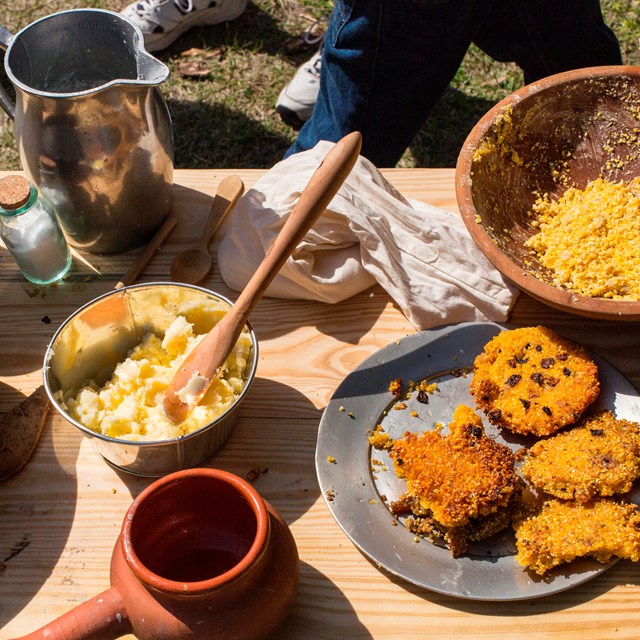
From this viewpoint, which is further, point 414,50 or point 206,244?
point 414,50

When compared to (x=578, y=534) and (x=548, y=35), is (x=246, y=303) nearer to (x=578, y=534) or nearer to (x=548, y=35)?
(x=578, y=534)

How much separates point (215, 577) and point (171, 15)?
2.92 m

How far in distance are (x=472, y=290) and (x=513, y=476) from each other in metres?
0.42

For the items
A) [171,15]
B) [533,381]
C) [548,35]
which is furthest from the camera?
[171,15]

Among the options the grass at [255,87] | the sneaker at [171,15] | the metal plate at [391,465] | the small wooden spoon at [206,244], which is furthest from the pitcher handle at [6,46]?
the sneaker at [171,15]

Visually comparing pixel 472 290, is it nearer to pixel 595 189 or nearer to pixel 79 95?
pixel 595 189

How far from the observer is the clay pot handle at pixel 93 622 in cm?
96

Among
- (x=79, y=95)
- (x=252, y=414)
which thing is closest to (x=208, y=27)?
(x=79, y=95)

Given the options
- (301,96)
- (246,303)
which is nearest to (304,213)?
(246,303)

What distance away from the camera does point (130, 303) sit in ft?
4.51

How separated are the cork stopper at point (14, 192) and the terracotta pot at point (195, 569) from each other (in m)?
0.61

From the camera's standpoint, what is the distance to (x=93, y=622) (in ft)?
3.23

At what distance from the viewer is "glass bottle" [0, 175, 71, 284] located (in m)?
1.38

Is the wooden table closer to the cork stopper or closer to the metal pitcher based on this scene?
the metal pitcher
